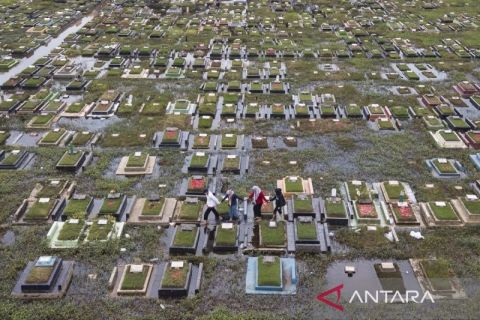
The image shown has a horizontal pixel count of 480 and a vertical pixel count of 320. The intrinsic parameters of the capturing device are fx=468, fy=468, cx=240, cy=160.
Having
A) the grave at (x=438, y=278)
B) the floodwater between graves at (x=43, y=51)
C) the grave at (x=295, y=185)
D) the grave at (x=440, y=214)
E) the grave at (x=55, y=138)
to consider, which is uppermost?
the grave at (x=438, y=278)

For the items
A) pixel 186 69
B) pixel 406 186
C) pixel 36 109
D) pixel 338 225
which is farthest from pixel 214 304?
pixel 186 69

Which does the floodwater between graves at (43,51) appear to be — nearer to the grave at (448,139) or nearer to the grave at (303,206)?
the grave at (303,206)

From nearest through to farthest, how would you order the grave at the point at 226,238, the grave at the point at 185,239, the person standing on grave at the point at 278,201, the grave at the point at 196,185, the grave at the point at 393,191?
the grave at the point at 185,239 → the grave at the point at 226,238 → the person standing on grave at the point at 278,201 → the grave at the point at 393,191 → the grave at the point at 196,185

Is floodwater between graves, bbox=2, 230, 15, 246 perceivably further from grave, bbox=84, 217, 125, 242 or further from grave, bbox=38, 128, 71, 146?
grave, bbox=38, 128, 71, 146

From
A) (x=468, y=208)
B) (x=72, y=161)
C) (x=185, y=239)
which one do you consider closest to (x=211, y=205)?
(x=185, y=239)

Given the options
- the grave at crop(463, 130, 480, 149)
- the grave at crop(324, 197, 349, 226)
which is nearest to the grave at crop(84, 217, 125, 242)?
the grave at crop(324, 197, 349, 226)

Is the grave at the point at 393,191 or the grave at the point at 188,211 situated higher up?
the grave at the point at 393,191

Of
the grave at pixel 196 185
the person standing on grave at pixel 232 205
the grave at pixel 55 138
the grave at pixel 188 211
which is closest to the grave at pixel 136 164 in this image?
the grave at pixel 196 185
